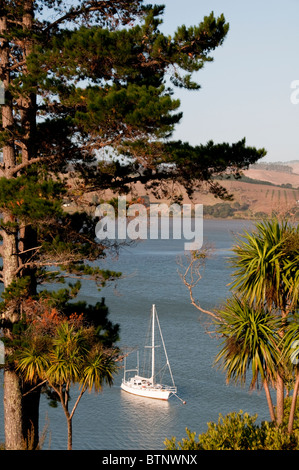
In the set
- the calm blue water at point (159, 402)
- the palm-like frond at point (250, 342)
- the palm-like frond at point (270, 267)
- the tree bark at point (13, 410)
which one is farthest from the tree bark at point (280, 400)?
the calm blue water at point (159, 402)

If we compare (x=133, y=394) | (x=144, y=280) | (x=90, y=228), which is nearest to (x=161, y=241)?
(x=144, y=280)

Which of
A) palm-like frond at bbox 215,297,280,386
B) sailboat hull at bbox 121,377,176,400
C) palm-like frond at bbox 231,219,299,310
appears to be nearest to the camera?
palm-like frond at bbox 215,297,280,386

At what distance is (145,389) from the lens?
36312 mm

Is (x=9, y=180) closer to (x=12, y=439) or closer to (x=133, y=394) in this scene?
(x=12, y=439)

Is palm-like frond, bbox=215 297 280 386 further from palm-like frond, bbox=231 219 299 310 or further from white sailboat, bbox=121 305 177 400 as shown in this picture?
white sailboat, bbox=121 305 177 400

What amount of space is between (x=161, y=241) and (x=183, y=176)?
380 ft

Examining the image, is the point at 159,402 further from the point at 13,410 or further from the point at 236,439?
the point at 236,439

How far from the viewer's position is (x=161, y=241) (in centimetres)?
12862

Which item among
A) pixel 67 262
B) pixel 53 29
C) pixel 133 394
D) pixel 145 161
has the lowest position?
pixel 133 394

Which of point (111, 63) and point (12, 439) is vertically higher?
point (111, 63)

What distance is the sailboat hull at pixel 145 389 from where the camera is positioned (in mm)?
36172

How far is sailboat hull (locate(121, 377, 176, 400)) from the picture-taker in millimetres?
36172

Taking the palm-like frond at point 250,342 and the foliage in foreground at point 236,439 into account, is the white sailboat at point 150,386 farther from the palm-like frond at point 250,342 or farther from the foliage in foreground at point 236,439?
the foliage in foreground at point 236,439

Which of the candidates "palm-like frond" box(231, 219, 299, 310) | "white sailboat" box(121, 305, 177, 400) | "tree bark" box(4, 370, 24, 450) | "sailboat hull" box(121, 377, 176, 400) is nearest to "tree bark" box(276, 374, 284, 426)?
"palm-like frond" box(231, 219, 299, 310)
